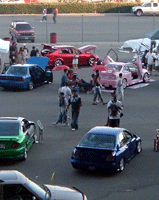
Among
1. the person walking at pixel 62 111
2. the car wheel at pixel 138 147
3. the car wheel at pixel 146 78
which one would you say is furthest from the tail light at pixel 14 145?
the car wheel at pixel 146 78

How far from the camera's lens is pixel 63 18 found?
220 feet

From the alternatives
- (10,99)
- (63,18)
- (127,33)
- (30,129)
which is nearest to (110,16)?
(63,18)

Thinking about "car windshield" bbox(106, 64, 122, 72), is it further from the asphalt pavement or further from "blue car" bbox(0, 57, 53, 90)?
"blue car" bbox(0, 57, 53, 90)

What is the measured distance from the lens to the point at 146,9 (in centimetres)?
6869

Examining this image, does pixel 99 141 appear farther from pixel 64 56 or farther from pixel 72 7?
pixel 72 7

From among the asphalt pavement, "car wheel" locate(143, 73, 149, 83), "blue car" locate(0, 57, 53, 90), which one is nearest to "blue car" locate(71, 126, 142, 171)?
the asphalt pavement

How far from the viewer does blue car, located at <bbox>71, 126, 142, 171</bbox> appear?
13.5 m

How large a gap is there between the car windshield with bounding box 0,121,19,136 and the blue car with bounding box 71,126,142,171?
212 centimetres

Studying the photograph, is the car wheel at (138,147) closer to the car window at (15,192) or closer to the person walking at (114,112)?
the person walking at (114,112)

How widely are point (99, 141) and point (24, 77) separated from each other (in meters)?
12.9

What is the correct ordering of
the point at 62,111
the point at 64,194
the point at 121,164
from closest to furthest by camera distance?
the point at 64,194
the point at 121,164
the point at 62,111

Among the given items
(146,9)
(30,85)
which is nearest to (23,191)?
(30,85)

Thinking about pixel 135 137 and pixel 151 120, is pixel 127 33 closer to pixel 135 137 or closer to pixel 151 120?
pixel 151 120

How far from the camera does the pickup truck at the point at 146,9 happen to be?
225ft
